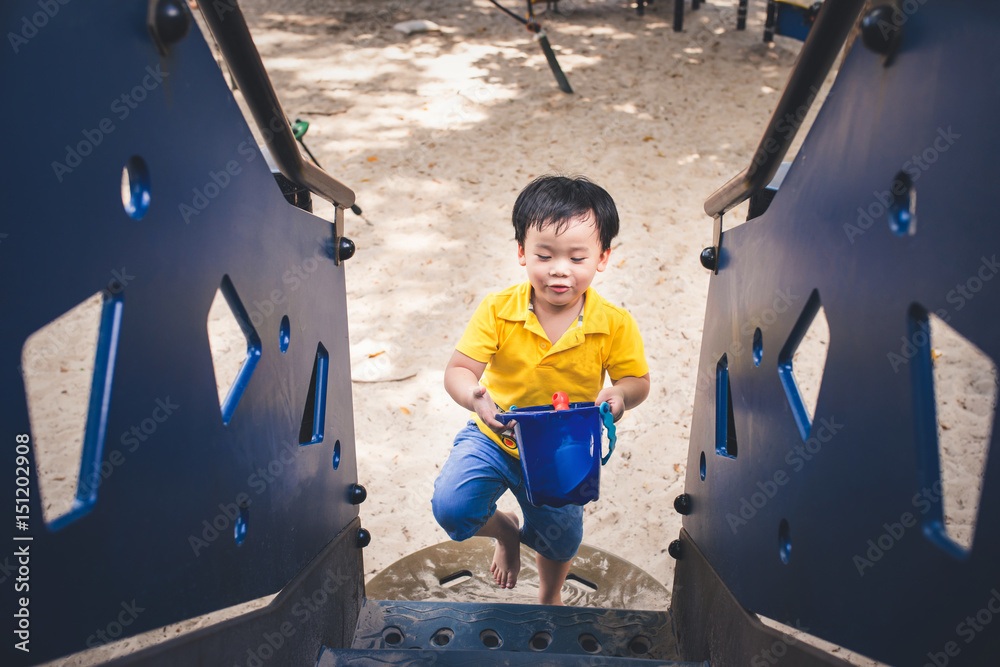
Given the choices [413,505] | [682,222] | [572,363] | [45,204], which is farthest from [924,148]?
[682,222]

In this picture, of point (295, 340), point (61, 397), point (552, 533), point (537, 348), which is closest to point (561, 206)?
point (537, 348)

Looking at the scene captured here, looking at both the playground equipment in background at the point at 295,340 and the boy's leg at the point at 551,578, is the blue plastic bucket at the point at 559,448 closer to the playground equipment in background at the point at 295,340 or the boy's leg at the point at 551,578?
the playground equipment in background at the point at 295,340

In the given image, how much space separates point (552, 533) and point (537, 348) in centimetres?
60

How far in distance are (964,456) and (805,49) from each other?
90.9 inches

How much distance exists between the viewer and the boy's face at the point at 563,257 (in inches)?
77.7

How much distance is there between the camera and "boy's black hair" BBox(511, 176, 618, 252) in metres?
1.98

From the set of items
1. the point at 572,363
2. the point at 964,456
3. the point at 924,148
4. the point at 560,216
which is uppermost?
the point at 924,148

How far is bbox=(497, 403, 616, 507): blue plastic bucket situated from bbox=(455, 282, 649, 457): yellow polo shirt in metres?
0.30

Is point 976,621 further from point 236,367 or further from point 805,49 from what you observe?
point 236,367

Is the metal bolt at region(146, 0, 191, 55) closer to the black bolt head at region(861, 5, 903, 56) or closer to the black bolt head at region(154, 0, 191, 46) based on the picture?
the black bolt head at region(154, 0, 191, 46)

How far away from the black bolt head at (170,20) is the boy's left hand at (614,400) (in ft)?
4.15

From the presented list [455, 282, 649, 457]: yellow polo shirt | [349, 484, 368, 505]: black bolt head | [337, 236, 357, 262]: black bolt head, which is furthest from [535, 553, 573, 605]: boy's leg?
[337, 236, 357, 262]: black bolt head

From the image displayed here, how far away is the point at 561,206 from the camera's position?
1.99 m

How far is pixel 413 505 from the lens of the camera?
10.2ft
